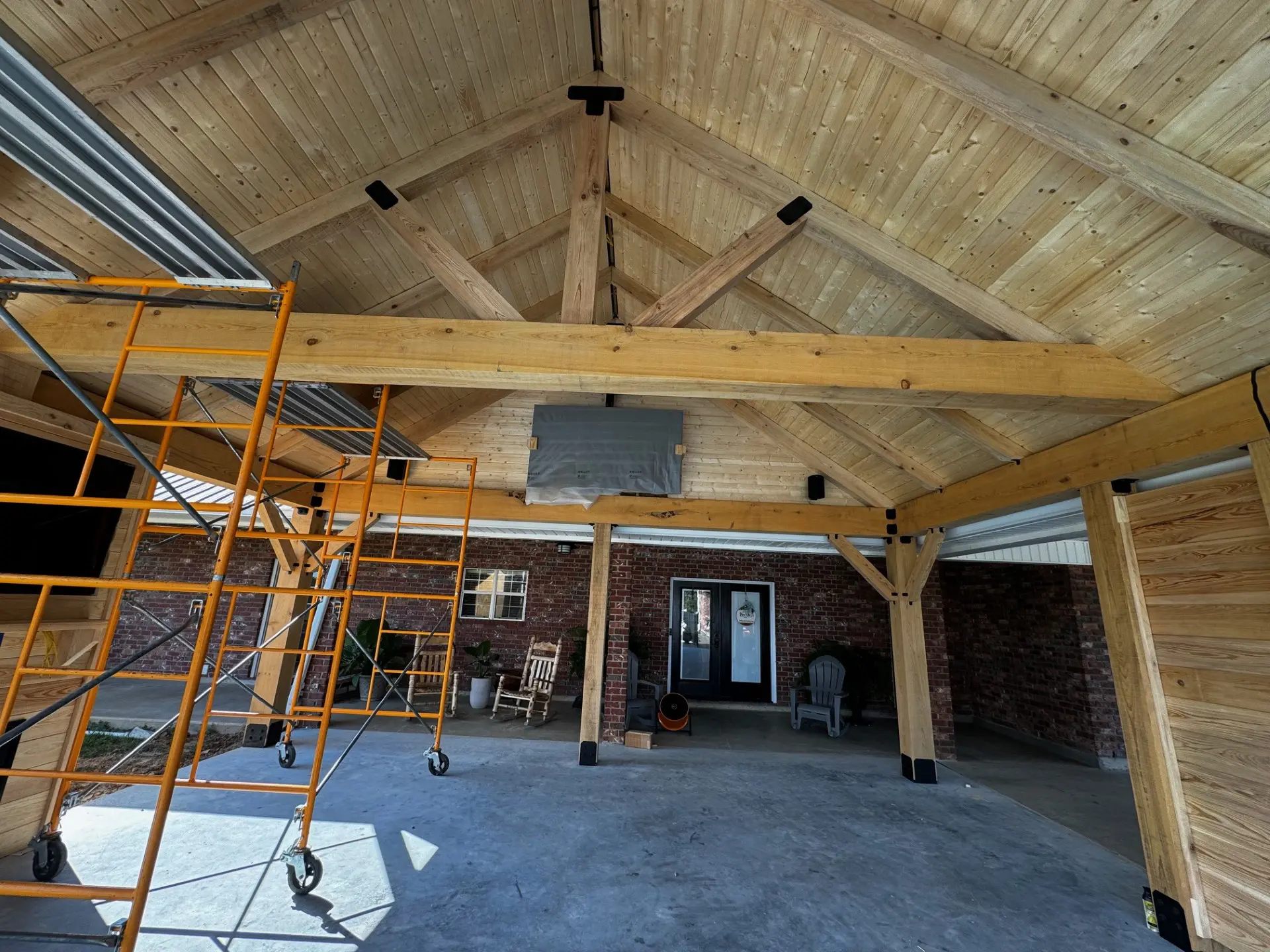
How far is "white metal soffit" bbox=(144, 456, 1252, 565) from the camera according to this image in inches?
182

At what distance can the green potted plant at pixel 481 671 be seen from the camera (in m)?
8.16

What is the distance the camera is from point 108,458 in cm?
371

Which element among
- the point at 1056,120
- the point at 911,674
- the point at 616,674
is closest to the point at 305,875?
the point at 616,674

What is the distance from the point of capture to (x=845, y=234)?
3.15 meters

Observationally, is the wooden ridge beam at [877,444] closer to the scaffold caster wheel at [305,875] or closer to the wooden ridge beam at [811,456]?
the wooden ridge beam at [811,456]

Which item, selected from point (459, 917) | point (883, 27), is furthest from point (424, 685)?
point (883, 27)

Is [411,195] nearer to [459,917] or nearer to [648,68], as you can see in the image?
[648,68]

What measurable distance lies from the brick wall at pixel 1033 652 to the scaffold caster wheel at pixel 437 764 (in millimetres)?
7037

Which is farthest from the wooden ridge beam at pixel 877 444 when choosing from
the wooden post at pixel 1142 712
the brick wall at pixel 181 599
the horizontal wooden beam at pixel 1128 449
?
the brick wall at pixel 181 599

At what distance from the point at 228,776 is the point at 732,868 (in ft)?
14.3

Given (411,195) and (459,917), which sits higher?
(411,195)

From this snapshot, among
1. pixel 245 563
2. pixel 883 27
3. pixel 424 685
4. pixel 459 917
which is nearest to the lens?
pixel 883 27

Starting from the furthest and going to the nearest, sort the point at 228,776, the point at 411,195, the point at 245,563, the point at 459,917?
the point at 245,563 → the point at 228,776 → the point at 411,195 → the point at 459,917

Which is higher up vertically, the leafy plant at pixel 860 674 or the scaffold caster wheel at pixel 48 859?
the leafy plant at pixel 860 674
